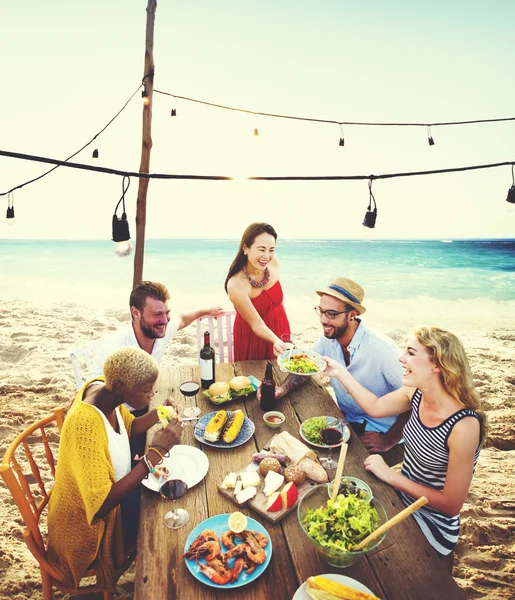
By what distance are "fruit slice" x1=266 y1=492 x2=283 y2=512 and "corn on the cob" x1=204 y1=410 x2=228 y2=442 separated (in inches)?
21.3

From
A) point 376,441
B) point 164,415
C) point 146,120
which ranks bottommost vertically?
point 376,441

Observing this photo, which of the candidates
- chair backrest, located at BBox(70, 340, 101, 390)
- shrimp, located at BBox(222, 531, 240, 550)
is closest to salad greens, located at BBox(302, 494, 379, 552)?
shrimp, located at BBox(222, 531, 240, 550)

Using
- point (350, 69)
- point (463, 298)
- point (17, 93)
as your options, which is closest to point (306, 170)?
point (350, 69)

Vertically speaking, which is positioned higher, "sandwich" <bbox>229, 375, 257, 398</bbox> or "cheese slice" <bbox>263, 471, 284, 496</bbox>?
Answer: "sandwich" <bbox>229, 375, 257, 398</bbox>

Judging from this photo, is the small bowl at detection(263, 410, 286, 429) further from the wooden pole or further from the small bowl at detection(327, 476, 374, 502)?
the wooden pole

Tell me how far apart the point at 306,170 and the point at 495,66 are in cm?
1130

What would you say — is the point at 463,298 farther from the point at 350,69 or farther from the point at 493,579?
the point at 493,579

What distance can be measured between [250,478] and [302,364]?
1.04 metres

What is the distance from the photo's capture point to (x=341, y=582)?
1.25 metres

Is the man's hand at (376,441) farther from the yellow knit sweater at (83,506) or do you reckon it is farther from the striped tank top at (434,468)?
the yellow knit sweater at (83,506)

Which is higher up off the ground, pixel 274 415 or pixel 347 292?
pixel 347 292

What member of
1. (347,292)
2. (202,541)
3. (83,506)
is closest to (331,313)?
(347,292)

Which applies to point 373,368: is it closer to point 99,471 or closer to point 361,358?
point 361,358

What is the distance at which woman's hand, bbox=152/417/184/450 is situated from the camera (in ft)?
5.98
